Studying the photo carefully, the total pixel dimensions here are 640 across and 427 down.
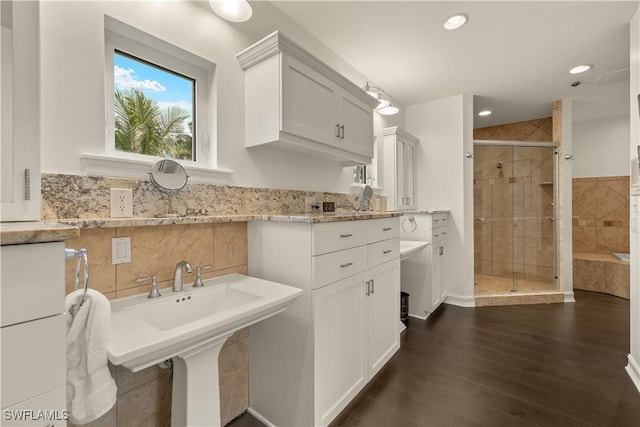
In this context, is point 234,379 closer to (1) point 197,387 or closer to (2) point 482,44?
(1) point 197,387

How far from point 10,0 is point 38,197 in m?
0.67

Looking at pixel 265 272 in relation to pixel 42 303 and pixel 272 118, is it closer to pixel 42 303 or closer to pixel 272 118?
pixel 272 118

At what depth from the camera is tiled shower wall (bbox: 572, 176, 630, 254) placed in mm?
4191

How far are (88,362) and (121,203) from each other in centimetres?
65

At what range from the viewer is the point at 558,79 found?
9.72 feet

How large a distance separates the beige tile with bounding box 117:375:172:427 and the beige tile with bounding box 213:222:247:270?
1.86 feet

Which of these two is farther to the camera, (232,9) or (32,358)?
(232,9)

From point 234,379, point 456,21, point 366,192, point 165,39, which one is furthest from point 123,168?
point 456,21

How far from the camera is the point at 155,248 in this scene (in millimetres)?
1274

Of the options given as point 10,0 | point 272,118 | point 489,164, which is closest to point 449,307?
point 489,164

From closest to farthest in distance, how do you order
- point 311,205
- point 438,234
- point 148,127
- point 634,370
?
point 148,127
point 634,370
point 311,205
point 438,234

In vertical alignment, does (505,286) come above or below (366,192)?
below

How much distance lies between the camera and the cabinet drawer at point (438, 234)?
294cm

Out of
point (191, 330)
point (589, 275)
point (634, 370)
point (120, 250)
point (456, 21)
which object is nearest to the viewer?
point (191, 330)
